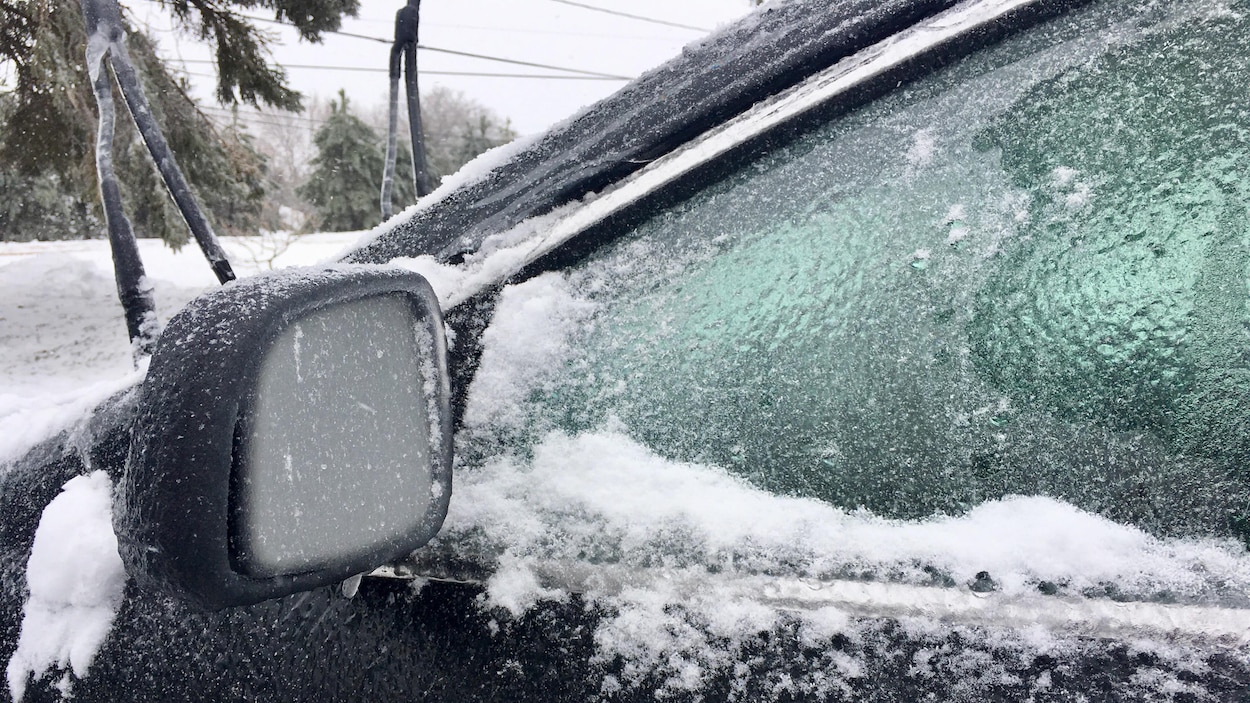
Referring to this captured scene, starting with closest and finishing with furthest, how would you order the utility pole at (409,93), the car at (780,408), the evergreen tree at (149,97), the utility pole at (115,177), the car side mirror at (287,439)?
the car side mirror at (287,439), the car at (780,408), the utility pole at (115,177), the utility pole at (409,93), the evergreen tree at (149,97)

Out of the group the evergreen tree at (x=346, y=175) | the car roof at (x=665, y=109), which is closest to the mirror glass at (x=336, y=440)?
the car roof at (x=665, y=109)

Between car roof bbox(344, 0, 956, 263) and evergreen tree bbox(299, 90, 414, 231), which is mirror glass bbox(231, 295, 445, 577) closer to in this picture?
car roof bbox(344, 0, 956, 263)

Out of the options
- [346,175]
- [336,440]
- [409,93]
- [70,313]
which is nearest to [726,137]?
[336,440]

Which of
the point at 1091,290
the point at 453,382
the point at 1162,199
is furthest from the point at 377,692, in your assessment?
the point at 1162,199

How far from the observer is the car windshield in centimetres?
83

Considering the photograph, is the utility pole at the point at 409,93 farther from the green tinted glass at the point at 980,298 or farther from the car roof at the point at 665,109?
the green tinted glass at the point at 980,298

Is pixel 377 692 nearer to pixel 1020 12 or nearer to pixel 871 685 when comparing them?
pixel 871 685

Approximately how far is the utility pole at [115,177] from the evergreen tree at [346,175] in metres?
19.7

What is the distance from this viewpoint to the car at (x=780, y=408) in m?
0.77

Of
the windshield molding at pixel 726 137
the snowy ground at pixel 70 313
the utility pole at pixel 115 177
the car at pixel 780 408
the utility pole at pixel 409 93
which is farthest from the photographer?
the snowy ground at pixel 70 313

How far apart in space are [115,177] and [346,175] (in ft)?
72.7

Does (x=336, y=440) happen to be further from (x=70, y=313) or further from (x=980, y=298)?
(x=70, y=313)

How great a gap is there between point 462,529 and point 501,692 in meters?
0.20

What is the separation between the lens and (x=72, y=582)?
1.15m
